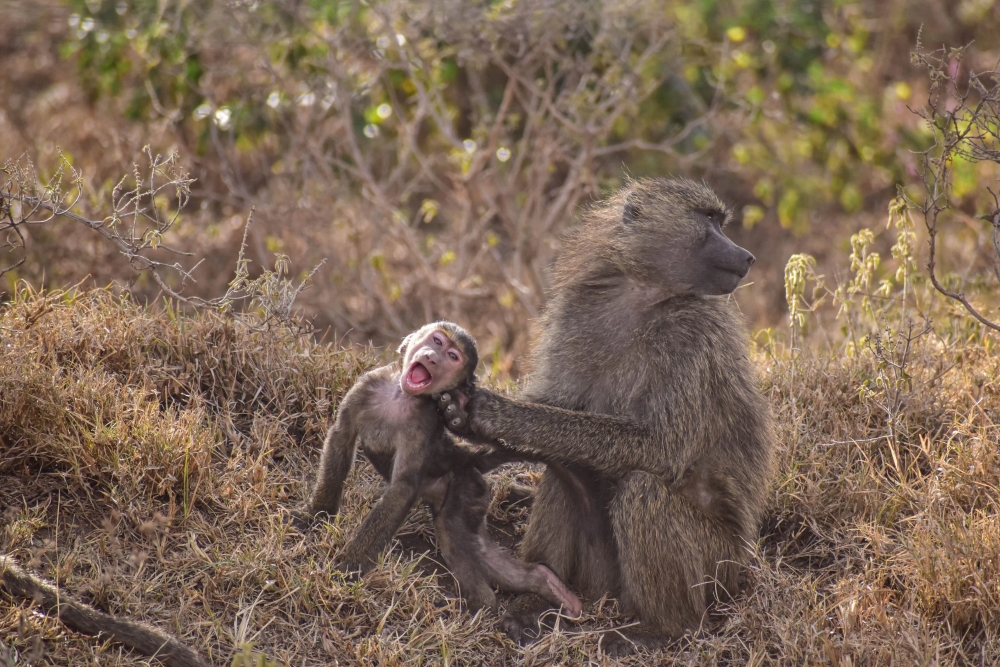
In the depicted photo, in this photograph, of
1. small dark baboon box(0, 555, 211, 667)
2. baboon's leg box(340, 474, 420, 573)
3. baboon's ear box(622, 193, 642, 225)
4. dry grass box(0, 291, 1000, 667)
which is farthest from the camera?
baboon's ear box(622, 193, 642, 225)

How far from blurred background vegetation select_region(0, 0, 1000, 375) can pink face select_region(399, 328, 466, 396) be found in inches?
87.4

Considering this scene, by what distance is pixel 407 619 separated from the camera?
312 centimetres

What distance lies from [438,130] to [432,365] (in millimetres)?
4297

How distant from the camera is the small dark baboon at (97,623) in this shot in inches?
108

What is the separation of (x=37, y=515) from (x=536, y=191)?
3.72 meters

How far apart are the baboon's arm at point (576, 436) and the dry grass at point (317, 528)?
1.55 ft

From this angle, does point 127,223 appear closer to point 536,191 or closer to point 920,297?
point 536,191

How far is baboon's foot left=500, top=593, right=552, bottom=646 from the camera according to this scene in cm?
323

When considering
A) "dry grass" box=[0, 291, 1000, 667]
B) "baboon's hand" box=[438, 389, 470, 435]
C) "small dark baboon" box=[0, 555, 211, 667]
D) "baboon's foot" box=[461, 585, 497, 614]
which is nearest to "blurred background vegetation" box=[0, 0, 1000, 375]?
"dry grass" box=[0, 291, 1000, 667]

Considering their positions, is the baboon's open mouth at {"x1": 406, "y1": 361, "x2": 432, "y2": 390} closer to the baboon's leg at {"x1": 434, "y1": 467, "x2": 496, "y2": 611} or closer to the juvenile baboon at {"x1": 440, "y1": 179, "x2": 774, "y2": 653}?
the juvenile baboon at {"x1": 440, "y1": 179, "x2": 774, "y2": 653}

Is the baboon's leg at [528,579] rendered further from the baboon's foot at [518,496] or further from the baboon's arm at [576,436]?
the baboon's foot at [518,496]

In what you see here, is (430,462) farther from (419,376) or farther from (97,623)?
(97,623)

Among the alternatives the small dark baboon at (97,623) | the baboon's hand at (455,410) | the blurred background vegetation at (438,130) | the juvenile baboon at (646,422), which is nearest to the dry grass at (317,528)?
the small dark baboon at (97,623)

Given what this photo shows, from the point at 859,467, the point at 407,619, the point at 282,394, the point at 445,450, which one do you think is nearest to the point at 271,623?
the point at 407,619
